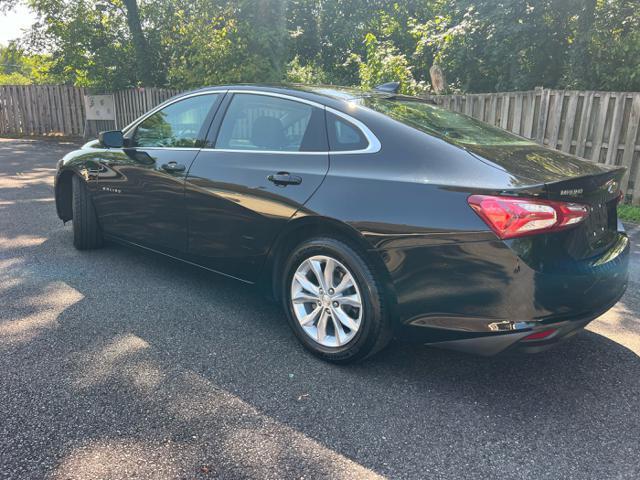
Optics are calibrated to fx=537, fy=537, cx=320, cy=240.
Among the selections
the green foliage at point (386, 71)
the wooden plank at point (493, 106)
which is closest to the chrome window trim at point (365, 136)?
the wooden plank at point (493, 106)

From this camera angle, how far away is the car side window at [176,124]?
13.3 ft

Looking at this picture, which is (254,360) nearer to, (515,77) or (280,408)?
(280,408)

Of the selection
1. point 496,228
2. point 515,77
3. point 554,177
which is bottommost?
point 496,228

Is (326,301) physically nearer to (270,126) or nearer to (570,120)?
(270,126)

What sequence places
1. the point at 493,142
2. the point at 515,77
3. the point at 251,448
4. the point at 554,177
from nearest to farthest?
the point at 251,448 → the point at 554,177 → the point at 493,142 → the point at 515,77

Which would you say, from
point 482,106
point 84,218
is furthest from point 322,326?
point 482,106

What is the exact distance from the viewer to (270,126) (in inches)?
140

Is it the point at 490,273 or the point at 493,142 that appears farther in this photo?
the point at 493,142

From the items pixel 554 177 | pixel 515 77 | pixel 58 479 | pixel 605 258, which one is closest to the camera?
pixel 58 479

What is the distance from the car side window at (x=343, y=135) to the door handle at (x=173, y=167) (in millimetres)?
1266

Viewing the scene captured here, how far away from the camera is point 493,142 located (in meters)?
3.17

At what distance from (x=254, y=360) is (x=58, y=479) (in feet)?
4.07

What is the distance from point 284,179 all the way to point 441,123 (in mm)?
1039

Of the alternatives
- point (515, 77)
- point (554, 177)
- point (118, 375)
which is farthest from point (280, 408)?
point (515, 77)
